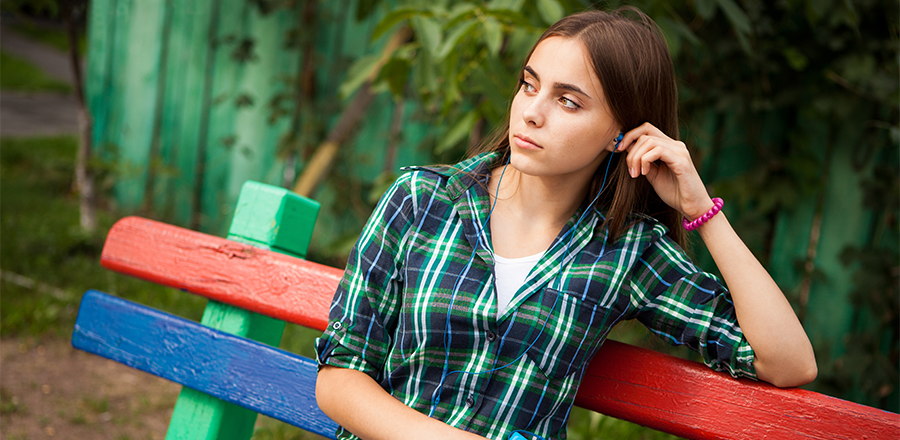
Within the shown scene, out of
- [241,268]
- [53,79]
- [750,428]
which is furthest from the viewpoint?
[53,79]

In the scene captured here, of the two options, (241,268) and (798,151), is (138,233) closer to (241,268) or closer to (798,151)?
(241,268)

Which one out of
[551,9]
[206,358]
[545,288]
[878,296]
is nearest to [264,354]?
[206,358]

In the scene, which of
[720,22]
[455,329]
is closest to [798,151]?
[720,22]

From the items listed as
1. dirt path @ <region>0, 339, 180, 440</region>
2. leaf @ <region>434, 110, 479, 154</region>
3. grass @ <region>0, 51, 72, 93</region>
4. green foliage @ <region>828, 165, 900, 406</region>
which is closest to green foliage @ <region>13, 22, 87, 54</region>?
grass @ <region>0, 51, 72, 93</region>

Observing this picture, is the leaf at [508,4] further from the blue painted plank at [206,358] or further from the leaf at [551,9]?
the blue painted plank at [206,358]

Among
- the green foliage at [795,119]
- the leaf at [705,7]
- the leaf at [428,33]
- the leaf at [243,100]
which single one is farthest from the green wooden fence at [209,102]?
the leaf at [705,7]

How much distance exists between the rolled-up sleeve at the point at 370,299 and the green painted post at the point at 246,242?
0.94ft

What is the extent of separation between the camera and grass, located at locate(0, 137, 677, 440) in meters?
2.57

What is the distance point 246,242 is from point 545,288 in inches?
26.4

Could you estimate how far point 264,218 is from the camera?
148cm

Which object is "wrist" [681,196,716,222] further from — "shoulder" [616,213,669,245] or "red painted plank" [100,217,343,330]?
"red painted plank" [100,217,343,330]

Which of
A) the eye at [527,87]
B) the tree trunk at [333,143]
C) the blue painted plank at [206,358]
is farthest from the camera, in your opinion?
the tree trunk at [333,143]

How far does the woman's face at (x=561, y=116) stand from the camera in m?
1.21

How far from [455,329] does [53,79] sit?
12.4 m
